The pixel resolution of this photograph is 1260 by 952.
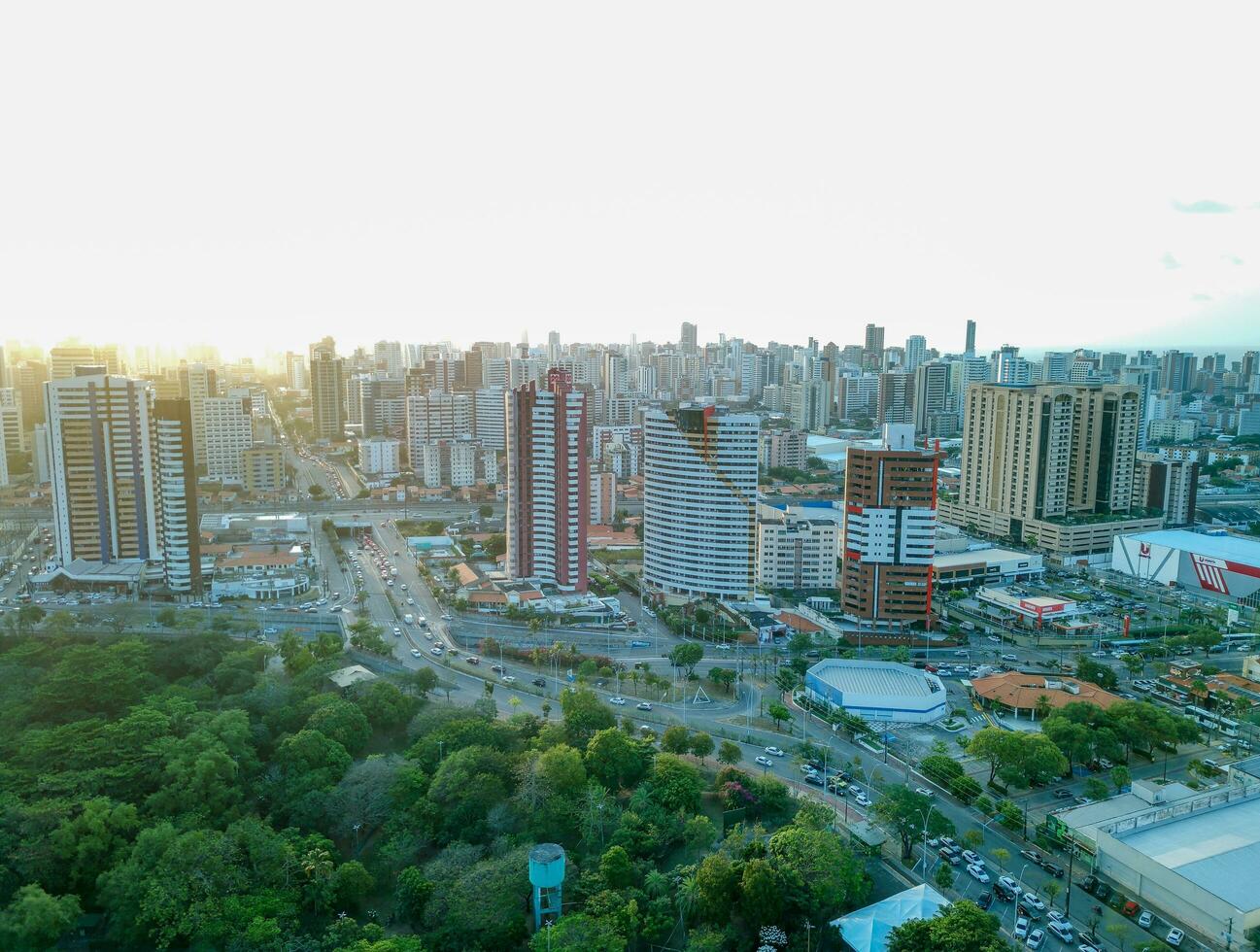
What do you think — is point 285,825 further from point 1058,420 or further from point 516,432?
point 1058,420

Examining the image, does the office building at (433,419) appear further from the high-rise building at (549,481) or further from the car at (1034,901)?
the car at (1034,901)

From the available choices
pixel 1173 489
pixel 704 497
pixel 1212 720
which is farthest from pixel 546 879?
pixel 1173 489

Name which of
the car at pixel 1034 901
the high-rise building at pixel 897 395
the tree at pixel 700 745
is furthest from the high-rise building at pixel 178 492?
the high-rise building at pixel 897 395

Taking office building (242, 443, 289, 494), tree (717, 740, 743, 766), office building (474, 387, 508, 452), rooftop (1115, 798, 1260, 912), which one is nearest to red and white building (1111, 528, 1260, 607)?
rooftop (1115, 798, 1260, 912)

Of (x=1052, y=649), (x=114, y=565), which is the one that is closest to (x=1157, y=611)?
(x=1052, y=649)

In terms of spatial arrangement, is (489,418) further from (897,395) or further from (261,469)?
(897,395)

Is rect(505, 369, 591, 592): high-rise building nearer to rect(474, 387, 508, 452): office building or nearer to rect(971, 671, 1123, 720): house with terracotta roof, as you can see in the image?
rect(971, 671, 1123, 720): house with terracotta roof
